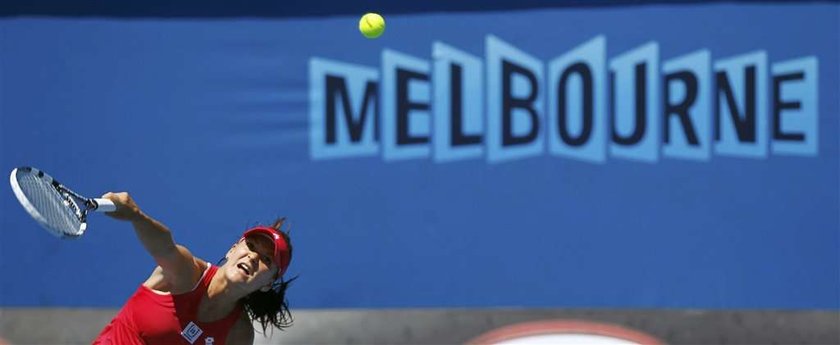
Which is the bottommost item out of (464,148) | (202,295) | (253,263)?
(202,295)

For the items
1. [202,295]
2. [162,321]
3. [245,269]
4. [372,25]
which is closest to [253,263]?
[245,269]

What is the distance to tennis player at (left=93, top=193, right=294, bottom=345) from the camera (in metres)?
3.96

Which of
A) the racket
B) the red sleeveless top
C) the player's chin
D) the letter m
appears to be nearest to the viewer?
the racket

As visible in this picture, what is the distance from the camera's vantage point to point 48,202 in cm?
365

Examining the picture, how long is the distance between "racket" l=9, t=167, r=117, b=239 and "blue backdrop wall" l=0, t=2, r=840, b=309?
2.84 metres

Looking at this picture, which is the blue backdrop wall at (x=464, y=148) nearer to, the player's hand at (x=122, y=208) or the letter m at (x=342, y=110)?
the letter m at (x=342, y=110)

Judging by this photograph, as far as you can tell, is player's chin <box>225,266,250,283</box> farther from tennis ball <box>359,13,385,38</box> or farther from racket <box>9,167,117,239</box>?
tennis ball <box>359,13,385,38</box>

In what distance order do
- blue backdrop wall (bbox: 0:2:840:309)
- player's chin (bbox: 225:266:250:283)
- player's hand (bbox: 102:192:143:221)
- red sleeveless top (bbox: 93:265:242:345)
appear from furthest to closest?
1. blue backdrop wall (bbox: 0:2:840:309)
2. red sleeveless top (bbox: 93:265:242:345)
3. player's chin (bbox: 225:266:250:283)
4. player's hand (bbox: 102:192:143:221)

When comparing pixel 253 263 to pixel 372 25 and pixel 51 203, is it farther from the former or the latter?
pixel 372 25

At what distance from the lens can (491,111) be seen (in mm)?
6477

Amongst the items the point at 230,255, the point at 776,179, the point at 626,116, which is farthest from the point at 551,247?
the point at 230,255

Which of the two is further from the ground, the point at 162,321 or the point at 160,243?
the point at 160,243

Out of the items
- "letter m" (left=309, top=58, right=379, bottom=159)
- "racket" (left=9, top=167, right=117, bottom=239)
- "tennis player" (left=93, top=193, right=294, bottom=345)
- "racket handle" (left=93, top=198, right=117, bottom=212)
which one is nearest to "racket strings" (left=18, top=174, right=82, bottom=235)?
"racket" (left=9, top=167, right=117, bottom=239)

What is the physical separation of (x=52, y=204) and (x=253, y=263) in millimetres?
627
